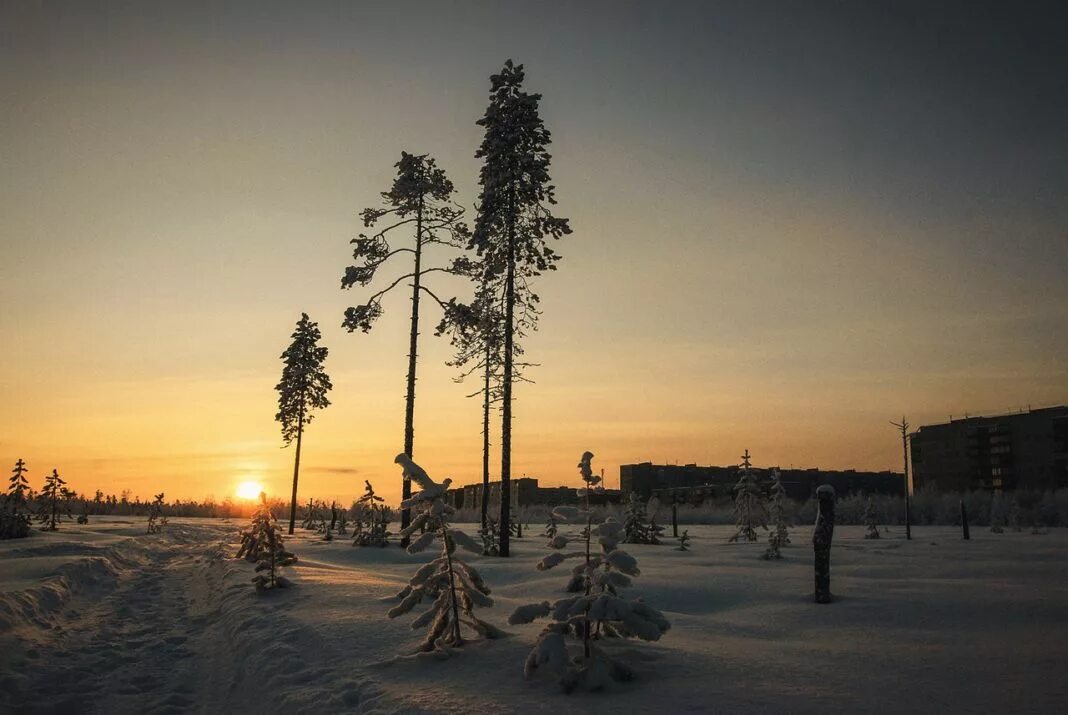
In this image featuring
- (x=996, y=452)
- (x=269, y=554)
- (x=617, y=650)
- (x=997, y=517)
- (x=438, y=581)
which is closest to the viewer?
(x=617, y=650)

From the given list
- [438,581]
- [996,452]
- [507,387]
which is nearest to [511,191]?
[507,387]

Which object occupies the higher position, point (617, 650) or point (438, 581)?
point (438, 581)

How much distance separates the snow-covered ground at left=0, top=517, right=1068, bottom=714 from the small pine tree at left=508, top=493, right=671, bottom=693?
7.3 inches

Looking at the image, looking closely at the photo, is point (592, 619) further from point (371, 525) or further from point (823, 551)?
point (371, 525)

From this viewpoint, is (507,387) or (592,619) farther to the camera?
(507,387)

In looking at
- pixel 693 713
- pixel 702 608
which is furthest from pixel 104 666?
pixel 702 608

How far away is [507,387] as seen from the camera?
2156 centimetres

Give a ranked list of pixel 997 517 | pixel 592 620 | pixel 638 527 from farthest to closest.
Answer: pixel 997 517
pixel 638 527
pixel 592 620

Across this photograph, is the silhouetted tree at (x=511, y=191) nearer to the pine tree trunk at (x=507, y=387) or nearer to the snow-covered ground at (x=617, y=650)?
the pine tree trunk at (x=507, y=387)

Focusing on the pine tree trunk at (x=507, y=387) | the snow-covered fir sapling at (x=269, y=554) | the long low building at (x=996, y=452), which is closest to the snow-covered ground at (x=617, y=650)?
the snow-covered fir sapling at (x=269, y=554)

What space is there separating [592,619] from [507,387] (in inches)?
652

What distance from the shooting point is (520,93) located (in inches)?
890

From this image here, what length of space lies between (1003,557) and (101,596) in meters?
17.9

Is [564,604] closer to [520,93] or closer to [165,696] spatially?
[165,696]
